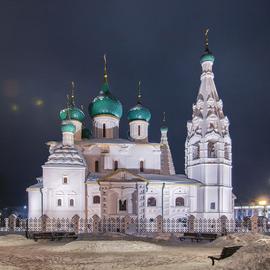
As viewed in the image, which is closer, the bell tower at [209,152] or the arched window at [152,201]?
the arched window at [152,201]

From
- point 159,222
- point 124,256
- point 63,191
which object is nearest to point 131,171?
point 63,191

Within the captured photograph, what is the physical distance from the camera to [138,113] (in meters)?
40.5

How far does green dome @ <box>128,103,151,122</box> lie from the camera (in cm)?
4053

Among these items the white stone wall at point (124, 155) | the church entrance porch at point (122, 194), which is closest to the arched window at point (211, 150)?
the white stone wall at point (124, 155)

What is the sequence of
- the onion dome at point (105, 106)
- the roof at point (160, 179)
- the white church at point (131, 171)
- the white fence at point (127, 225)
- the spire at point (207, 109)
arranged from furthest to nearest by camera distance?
the onion dome at point (105, 106), the spire at point (207, 109), the roof at point (160, 179), the white church at point (131, 171), the white fence at point (127, 225)

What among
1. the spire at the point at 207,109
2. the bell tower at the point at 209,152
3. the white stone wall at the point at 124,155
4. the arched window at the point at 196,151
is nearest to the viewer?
the bell tower at the point at 209,152

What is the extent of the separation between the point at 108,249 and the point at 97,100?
2600 cm

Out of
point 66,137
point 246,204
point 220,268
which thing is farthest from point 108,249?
point 246,204

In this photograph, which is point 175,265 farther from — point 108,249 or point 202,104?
point 202,104

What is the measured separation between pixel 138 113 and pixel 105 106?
11.8ft

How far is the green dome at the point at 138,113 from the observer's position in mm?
40531

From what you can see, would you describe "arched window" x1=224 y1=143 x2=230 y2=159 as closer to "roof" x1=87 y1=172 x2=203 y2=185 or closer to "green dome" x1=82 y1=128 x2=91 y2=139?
"roof" x1=87 y1=172 x2=203 y2=185

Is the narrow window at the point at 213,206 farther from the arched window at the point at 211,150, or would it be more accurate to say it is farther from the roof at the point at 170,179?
the arched window at the point at 211,150

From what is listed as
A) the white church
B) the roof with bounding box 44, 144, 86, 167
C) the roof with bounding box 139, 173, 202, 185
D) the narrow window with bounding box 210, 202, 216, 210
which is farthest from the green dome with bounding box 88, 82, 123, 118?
the narrow window with bounding box 210, 202, 216, 210
